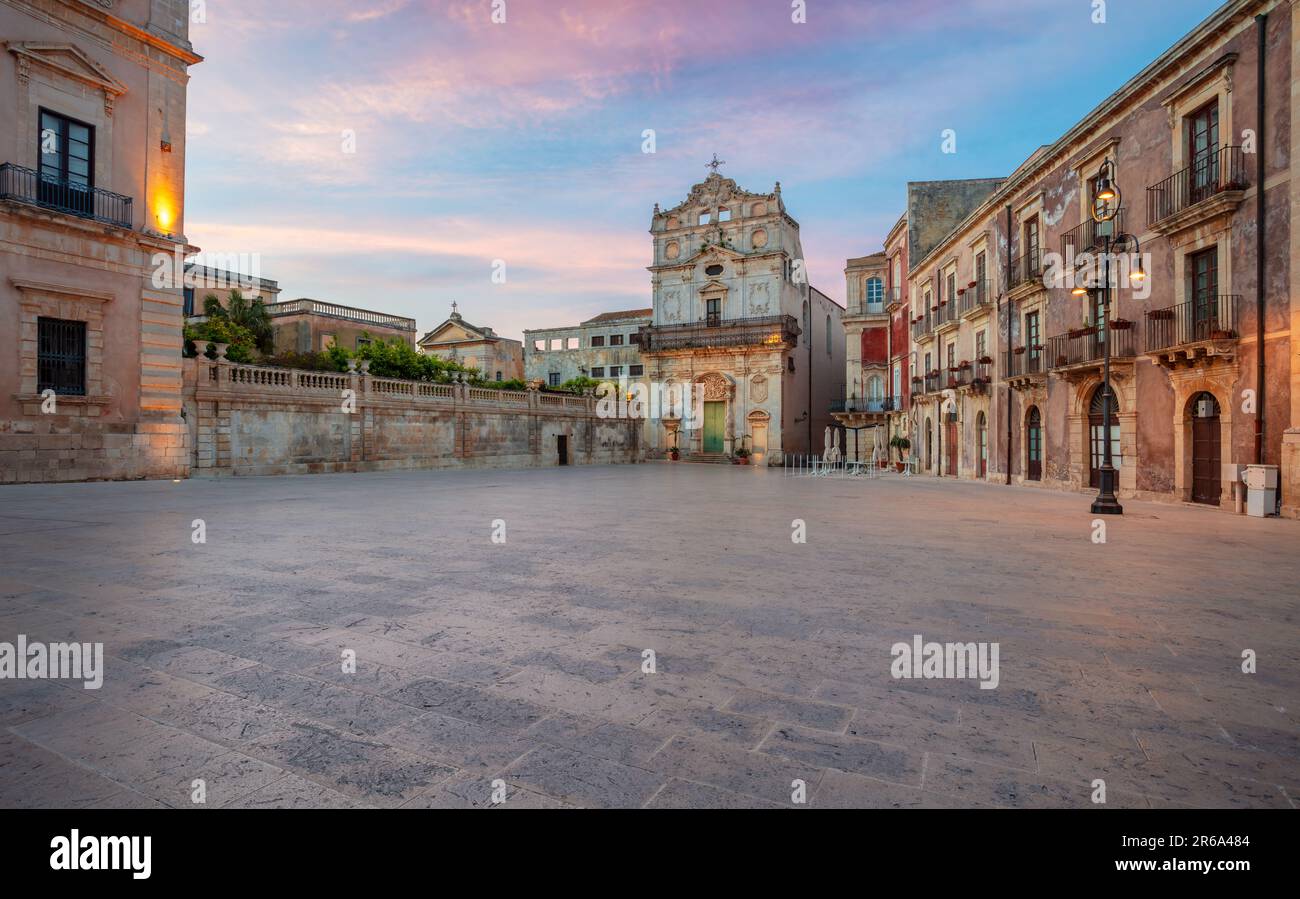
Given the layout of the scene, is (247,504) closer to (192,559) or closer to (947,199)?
(192,559)

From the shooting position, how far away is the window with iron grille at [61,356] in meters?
16.4

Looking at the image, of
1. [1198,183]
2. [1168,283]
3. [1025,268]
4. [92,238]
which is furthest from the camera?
[1025,268]

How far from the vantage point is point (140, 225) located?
1825cm

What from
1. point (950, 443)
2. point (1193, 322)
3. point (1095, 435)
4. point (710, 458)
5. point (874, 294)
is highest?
point (874, 294)

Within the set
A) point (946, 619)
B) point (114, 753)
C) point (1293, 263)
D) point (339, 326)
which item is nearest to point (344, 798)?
point (114, 753)

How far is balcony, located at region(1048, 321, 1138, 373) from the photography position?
1655 centimetres

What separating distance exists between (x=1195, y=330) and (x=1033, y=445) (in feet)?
25.5

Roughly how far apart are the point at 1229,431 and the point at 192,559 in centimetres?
1823

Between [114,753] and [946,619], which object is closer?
[114,753]

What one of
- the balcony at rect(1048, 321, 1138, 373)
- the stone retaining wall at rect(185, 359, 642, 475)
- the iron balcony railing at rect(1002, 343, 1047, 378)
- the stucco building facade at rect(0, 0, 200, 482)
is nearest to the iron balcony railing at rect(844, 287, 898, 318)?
the iron balcony railing at rect(1002, 343, 1047, 378)

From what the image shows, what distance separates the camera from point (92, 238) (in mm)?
17047

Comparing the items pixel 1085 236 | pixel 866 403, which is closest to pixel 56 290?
pixel 1085 236

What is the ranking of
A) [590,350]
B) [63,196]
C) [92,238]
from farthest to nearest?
1. [590,350]
2. [92,238]
3. [63,196]

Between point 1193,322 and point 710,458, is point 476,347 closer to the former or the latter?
point 710,458
